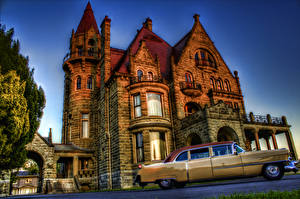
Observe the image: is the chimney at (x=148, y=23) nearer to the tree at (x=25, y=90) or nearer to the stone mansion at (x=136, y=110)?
the stone mansion at (x=136, y=110)

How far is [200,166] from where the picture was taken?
9.41 metres

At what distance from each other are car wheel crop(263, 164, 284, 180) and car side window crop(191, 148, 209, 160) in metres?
2.21

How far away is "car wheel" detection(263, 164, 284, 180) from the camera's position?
8.70 meters

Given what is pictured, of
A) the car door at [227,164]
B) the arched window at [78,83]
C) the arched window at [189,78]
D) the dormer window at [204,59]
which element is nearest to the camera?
the car door at [227,164]

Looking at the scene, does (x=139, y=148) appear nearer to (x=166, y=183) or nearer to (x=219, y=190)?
(x=166, y=183)

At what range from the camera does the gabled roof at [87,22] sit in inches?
Result: 1234

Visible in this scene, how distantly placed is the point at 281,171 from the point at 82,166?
21181 millimetres

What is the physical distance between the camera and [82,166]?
25.5 metres

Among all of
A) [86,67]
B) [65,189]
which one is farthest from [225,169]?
[86,67]

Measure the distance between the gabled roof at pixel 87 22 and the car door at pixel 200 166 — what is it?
26150 millimetres

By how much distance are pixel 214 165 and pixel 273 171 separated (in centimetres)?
212

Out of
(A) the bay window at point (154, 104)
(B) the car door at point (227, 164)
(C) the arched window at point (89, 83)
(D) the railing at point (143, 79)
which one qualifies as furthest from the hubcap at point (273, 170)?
(C) the arched window at point (89, 83)

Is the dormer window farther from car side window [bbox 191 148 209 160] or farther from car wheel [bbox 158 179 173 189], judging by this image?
car wheel [bbox 158 179 173 189]

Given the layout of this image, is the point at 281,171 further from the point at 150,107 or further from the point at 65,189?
the point at 65,189
